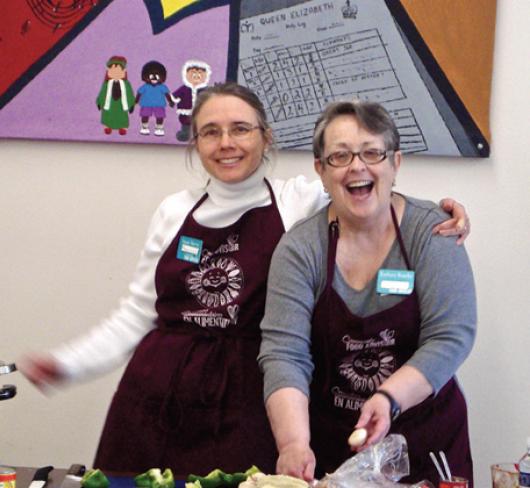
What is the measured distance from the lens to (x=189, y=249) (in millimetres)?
2260

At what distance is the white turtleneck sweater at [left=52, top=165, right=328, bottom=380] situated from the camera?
228 centimetres

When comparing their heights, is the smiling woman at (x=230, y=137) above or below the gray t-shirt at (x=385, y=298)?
above

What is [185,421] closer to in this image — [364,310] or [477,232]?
[364,310]

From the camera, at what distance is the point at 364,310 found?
200 centimetres

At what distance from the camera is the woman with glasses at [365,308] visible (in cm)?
193

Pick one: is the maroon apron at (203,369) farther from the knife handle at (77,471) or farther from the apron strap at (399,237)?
the knife handle at (77,471)

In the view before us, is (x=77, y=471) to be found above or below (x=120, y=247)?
below

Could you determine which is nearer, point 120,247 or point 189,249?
point 189,249

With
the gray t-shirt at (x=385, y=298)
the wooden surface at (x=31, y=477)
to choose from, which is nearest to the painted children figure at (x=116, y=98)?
the gray t-shirt at (x=385, y=298)

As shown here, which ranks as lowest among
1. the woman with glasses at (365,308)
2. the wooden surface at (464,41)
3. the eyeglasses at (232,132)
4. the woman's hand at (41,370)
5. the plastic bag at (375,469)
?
the plastic bag at (375,469)

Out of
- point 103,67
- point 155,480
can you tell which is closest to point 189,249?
point 155,480

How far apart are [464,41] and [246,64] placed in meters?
0.64

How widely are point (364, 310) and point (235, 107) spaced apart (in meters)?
0.60

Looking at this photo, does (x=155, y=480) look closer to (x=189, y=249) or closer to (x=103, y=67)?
(x=189, y=249)
